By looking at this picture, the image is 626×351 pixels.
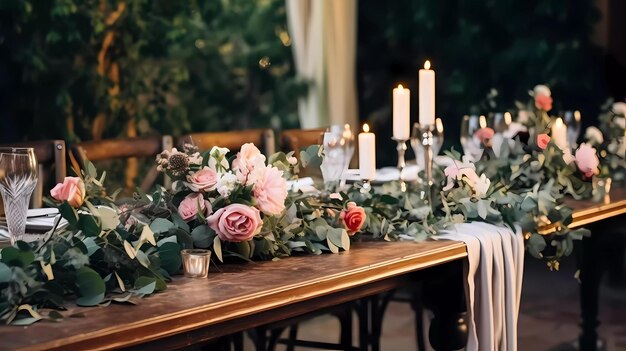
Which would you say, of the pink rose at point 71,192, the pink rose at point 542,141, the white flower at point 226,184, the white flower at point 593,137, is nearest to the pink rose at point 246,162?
the white flower at point 226,184

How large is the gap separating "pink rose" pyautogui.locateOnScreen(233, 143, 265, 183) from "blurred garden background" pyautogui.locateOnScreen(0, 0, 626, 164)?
3077mm

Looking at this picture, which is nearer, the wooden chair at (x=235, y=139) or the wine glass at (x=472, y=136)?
the wine glass at (x=472, y=136)

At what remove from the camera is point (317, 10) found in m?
5.65

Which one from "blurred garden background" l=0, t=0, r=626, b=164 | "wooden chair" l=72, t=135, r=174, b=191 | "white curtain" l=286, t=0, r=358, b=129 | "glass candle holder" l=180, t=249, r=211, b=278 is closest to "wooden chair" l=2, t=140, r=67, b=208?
"wooden chair" l=72, t=135, r=174, b=191

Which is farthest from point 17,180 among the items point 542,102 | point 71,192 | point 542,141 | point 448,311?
point 542,102

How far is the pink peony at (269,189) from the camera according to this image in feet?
5.87

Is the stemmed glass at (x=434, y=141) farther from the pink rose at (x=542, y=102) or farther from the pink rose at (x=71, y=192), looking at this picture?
the pink rose at (x=71, y=192)

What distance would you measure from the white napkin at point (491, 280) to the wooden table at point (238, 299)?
6 cm

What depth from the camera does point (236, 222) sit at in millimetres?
1737

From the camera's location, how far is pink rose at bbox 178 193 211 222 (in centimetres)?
178

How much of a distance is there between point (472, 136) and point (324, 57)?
9.12 feet

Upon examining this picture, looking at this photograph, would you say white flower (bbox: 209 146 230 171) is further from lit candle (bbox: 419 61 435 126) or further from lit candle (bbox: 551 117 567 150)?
lit candle (bbox: 551 117 567 150)

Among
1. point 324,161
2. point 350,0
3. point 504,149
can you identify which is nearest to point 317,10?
point 350,0

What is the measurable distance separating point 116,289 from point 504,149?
1.41 meters
